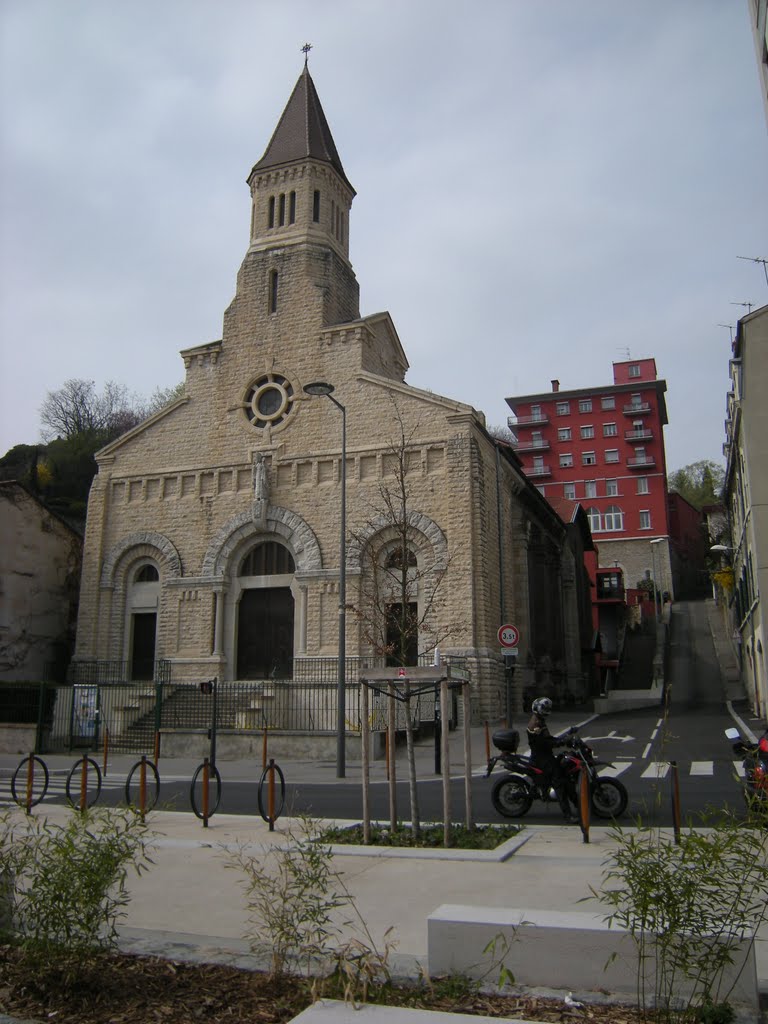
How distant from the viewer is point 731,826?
474cm

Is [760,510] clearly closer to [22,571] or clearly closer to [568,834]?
[568,834]

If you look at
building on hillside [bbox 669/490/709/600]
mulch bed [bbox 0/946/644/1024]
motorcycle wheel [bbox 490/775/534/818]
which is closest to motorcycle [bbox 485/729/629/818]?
motorcycle wheel [bbox 490/775/534/818]

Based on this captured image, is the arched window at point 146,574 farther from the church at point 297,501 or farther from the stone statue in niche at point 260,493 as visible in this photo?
the stone statue in niche at point 260,493

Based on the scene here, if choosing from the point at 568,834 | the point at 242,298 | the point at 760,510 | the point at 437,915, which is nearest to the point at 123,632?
the point at 242,298

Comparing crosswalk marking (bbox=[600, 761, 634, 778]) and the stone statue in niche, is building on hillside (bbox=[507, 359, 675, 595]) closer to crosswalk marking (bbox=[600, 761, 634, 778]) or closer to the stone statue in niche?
the stone statue in niche

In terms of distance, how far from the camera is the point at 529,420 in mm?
76188

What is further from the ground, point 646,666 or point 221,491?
point 221,491

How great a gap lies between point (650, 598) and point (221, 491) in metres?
47.1

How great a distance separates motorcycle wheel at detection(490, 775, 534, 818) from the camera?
11.5m

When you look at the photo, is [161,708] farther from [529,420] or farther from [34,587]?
[529,420]

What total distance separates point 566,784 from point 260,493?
2115 cm

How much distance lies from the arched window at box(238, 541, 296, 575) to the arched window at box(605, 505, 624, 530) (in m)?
46.6

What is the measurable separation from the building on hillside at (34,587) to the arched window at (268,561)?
9468 mm

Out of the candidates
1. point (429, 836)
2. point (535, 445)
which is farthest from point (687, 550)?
point (429, 836)
